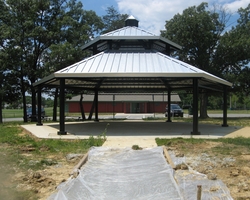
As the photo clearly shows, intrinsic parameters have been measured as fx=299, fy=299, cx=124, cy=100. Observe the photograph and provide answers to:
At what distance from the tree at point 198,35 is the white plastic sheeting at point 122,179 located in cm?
2455

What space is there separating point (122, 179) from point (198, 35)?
27.5 meters

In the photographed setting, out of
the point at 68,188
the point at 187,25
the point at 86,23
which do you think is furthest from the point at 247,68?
the point at 68,188

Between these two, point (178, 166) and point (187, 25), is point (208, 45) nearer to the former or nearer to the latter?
point (187, 25)

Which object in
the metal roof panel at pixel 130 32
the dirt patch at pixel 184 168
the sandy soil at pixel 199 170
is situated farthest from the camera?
the metal roof panel at pixel 130 32

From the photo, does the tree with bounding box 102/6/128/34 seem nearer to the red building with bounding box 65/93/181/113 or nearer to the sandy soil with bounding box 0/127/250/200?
the red building with bounding box 65/93/181/113

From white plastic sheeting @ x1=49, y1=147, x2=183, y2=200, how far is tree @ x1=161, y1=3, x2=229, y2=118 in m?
24.6

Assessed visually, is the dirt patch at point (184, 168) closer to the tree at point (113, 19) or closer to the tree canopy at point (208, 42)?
the tree canopy at point (208, 42)

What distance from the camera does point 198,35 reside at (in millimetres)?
31094

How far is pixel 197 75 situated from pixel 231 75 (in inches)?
774

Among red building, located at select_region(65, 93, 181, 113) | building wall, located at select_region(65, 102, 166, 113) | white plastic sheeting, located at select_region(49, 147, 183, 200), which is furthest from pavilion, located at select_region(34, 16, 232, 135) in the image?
building wall, located at select_region(65, 102, 166, 113)

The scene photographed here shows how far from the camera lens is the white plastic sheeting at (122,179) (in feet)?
16.2

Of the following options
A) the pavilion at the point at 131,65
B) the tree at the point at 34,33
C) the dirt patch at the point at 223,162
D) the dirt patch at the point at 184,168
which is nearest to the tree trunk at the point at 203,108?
the pavilion at the point at 131,65

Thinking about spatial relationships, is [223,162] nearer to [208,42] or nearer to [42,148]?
[42,148]

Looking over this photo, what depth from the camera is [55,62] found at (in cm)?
2462
